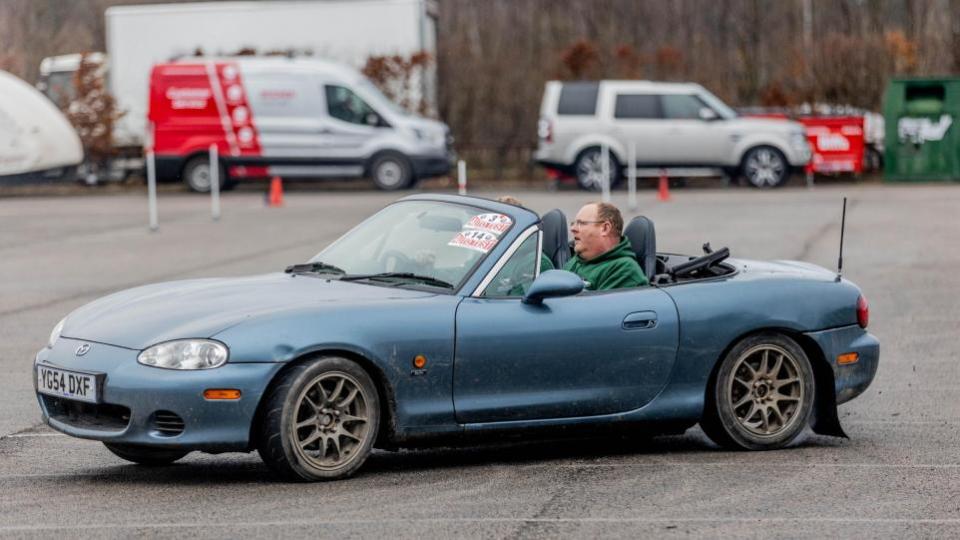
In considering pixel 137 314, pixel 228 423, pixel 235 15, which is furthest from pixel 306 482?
pixel 235 15

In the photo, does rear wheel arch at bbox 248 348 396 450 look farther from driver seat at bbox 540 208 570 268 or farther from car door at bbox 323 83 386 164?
car door at bbox 323 83 386 164

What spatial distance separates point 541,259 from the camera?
320 inches

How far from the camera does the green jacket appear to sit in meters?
8.27

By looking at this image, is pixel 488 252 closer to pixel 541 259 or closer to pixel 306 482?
pixel 541 259

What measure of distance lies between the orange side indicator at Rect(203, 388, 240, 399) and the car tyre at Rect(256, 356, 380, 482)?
0.51 feet

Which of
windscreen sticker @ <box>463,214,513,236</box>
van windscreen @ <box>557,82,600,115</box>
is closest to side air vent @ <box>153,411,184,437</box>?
windscreen sticker @ <box>463,214,513,236</box>

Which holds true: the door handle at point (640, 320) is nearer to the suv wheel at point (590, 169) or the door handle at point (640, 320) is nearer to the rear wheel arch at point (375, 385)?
the rear wheel arch at point (375, 385)

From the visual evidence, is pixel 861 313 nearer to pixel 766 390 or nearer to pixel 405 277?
pixel 766 390

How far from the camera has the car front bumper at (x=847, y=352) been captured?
8.42 m

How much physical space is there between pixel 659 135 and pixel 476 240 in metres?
24.7

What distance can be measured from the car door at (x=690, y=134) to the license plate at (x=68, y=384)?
2560 centimetres

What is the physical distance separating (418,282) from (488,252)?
13.4 inches

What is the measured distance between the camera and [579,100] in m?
32.6

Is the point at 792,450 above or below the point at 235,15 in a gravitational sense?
below
